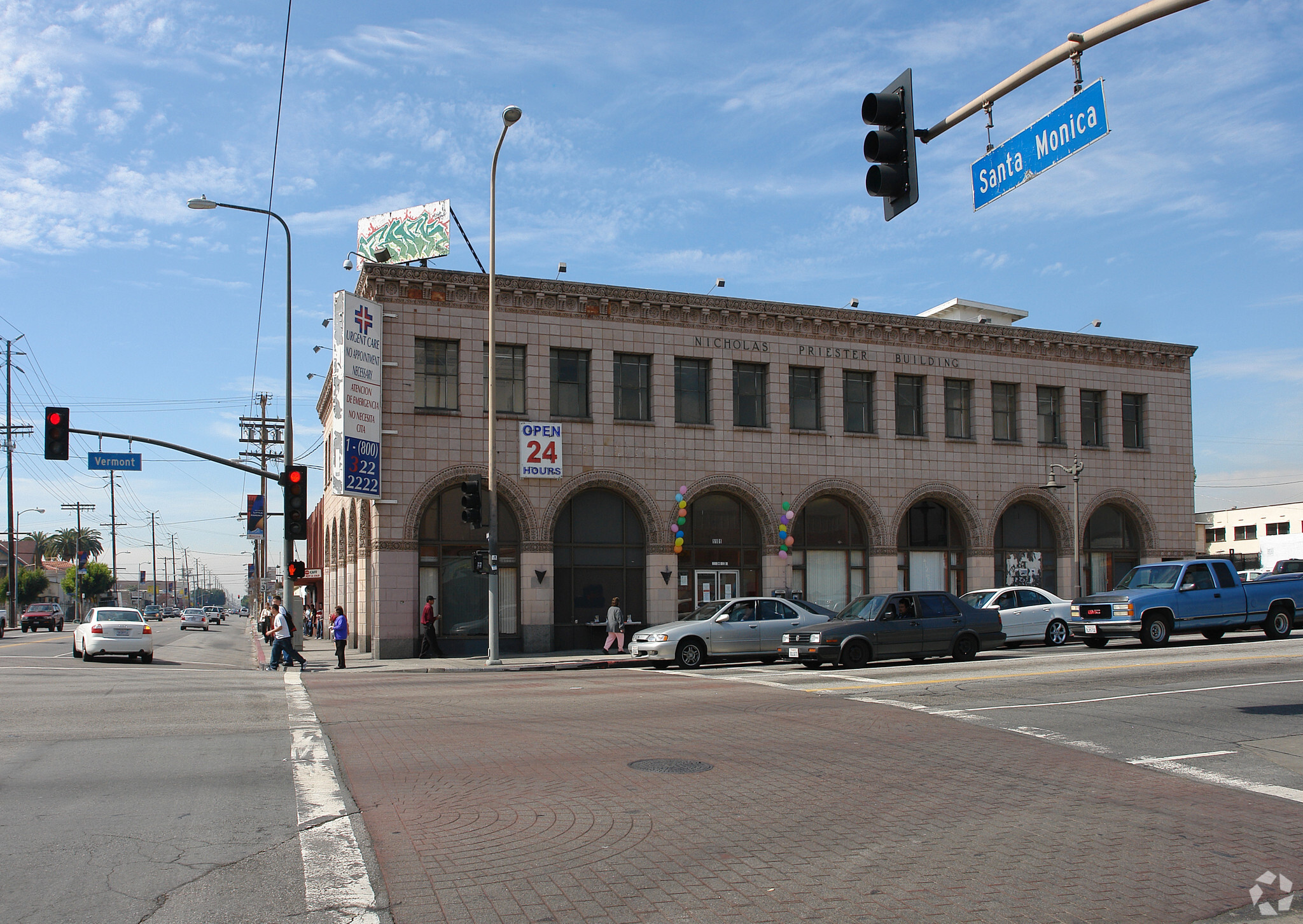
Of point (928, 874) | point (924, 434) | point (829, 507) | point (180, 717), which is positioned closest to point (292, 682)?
point (180, 717)

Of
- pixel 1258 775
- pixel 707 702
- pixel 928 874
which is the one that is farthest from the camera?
pixel 707 702

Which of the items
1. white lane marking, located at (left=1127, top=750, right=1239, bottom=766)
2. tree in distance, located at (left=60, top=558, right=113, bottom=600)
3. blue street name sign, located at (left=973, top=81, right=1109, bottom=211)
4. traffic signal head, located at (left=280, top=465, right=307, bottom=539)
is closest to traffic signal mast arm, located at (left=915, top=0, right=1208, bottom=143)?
blue street name sign, located at (left=973, top=81, right=1109, bottom=211)

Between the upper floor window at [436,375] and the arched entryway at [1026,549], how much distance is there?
19.8 metres

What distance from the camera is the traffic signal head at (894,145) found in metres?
9.55

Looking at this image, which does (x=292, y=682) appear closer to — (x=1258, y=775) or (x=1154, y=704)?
(x=1154, y=704)

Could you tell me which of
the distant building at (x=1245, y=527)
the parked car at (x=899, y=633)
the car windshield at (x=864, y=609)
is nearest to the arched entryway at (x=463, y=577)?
the parked car at (x=899, y=633)

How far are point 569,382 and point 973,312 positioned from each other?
17.7 m

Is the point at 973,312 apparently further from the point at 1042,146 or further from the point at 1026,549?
the point at 1042,146

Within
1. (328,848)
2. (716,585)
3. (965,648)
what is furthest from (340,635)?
(328,848)

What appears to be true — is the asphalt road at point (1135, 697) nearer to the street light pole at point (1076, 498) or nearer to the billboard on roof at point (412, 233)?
the street light pole at point (1076, 498)

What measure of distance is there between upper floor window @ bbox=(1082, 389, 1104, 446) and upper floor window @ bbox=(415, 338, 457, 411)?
2348 centimetres

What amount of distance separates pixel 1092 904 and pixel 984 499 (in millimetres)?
31034

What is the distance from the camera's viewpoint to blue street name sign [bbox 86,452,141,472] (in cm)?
2997

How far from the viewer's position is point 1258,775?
30.7 feet
